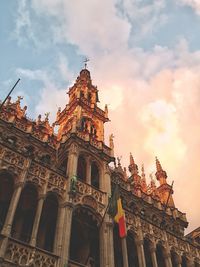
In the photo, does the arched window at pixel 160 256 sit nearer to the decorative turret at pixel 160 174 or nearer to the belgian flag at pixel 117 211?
the belgian flag at pixel 117 211

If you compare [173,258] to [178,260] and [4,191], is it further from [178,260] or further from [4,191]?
[4,191]

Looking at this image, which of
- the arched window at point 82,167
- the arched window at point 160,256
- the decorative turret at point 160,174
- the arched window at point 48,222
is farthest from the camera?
the decorative turret at point 160,174

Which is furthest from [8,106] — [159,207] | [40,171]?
[159,207]

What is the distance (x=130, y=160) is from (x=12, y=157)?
89.3 feet

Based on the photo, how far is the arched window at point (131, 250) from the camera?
26.2 metres

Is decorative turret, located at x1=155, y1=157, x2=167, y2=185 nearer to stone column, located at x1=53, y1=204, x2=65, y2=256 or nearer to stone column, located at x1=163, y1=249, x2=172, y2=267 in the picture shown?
stone column, located at x1=163, y1=249, x2=172, y2=267

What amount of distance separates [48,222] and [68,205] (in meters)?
2.89

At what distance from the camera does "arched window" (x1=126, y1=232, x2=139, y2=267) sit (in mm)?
26228

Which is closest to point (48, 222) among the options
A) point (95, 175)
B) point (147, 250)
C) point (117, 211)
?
point (117, 211)

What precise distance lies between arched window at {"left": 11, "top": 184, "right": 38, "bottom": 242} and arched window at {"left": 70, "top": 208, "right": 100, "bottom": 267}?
3191mm

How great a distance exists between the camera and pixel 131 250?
27984 mm

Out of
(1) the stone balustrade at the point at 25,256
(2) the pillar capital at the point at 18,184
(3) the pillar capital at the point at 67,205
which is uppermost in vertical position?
(3) the pillar capital at the point at 67,205

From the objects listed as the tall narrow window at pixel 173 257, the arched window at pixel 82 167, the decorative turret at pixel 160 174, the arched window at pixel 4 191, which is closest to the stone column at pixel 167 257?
the tall narrow window at pixel 173 257

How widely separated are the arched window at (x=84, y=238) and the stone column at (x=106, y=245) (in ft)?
3.37
